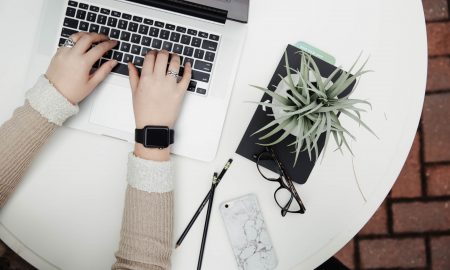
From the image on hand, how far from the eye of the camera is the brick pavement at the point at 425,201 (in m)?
1.42

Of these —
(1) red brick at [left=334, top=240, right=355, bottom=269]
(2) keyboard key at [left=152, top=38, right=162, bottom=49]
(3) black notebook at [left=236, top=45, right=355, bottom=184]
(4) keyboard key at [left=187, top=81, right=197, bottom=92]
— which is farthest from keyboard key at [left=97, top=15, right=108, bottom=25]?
(1) red brick at [left=334, top=240, right=355, bottom=269]

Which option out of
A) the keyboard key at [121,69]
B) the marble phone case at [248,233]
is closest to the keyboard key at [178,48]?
the keyboard key at [121,69]

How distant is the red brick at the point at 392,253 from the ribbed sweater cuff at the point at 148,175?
88 cm

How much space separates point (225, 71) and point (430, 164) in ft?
3.12

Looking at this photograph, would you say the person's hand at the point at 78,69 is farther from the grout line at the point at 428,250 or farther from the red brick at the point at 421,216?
the grout line at the point at 428,250

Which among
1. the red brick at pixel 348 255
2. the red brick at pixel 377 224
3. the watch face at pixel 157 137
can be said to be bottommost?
the red brick at pixel 348 255

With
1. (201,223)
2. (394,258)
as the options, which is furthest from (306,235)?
(394,258)

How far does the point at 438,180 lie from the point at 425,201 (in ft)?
0.28

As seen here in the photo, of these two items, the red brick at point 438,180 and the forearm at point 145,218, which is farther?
the red brick at point 438,180

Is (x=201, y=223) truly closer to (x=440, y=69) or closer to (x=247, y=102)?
(x=247, y=102)

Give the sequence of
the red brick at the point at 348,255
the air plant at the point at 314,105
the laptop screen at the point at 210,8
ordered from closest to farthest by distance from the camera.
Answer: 1. the air plant at the point at 314,105
2. the laptop screen at the point at 210,8
3. the red brick at the point at 348,255

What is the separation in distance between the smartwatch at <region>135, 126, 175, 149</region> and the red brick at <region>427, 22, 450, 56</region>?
107cm

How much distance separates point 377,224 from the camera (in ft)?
4.68

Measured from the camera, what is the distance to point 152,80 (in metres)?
0.83
